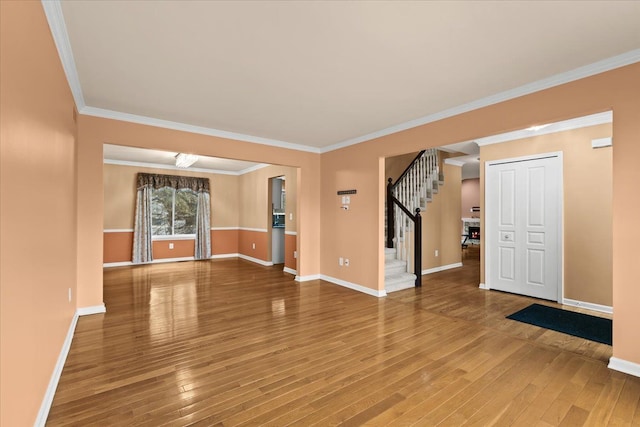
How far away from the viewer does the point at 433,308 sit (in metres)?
4.21

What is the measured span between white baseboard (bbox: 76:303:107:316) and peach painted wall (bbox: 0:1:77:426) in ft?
5.42

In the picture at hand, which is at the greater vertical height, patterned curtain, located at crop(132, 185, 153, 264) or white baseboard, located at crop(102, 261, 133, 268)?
patterned curtain, located at crop(132, 185, 153, 264)

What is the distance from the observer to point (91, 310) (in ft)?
12.7

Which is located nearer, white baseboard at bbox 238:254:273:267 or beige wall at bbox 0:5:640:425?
beige wall at bbox 0:5:640:425

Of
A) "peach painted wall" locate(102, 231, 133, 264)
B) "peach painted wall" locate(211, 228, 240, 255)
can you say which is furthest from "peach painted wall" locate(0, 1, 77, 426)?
"peach painted wall" locate(211, 228, 240, 255)

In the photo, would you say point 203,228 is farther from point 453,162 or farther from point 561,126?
point 561,126

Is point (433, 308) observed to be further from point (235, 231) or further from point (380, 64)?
point (235, 231)

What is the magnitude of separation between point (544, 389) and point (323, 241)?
4223mm

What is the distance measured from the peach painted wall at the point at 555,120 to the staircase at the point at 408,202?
3.18ft

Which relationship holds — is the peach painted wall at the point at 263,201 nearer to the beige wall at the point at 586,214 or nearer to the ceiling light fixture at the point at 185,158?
the ceiling light fixture at the point at 185,158

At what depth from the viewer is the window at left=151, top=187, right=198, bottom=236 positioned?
26.6 ft

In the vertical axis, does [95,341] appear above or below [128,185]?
below

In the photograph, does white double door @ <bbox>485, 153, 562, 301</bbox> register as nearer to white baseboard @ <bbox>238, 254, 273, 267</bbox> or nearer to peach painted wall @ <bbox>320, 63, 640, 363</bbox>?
peach painted wall @ <bbox>320, 63, 640, 363</bbox>

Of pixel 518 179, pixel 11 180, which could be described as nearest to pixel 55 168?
pixel 11 180
